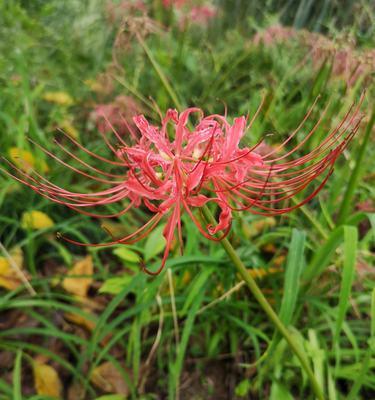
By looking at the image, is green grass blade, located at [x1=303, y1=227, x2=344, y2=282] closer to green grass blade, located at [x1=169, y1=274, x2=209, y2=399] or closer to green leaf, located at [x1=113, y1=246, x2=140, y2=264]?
green grass blade, located at [x1=169, y1=274, x2=209, y2=399]

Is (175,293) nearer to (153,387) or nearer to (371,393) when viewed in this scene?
(153,387)

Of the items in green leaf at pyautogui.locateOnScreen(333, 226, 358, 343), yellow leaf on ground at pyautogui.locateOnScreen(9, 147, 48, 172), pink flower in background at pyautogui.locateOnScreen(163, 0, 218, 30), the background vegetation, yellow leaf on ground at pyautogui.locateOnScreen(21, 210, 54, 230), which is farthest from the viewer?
pink flower in background at pyautogui.locateOnScreen(163, 0, 218, 30)

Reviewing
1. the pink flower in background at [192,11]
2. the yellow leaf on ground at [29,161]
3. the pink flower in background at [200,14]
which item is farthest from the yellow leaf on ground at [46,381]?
the pink flower in background at [200,14]

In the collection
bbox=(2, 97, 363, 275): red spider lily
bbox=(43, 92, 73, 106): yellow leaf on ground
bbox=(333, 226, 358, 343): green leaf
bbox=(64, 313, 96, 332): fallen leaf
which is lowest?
bbox=(64, 313, 96, 332): fallen leaf

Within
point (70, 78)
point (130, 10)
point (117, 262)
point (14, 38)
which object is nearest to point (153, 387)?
point (117, 262)

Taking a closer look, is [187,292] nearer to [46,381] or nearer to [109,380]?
[109,380]

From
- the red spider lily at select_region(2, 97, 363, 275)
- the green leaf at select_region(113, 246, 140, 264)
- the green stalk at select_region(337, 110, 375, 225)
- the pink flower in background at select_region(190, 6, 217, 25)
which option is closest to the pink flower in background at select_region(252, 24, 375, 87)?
the green stalk at select_region(337, 110, 375, 225)

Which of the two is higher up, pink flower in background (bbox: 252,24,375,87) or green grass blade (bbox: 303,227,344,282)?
pink flower in background (bbox: 252,24,375,87)

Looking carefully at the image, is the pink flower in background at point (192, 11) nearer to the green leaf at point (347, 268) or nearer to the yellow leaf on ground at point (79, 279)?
the yellow leaf on ground at point (79, 279)
